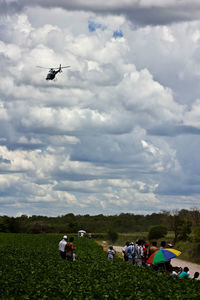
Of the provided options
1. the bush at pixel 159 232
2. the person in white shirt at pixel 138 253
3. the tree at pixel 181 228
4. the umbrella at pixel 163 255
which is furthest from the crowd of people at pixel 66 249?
the bush at pixel 159 232

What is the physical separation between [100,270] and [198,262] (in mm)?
49199

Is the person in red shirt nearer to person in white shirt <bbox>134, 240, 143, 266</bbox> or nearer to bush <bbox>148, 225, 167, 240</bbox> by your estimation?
person in white shirt <bbox>134, 240, 143, 266</bbox>

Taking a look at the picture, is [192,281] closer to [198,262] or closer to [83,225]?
[198,262]

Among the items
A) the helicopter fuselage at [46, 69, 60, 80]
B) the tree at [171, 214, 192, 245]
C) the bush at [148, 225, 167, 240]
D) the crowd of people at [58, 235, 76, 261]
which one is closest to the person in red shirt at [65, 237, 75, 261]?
the crowd of people at [58, 235, 76, 261]

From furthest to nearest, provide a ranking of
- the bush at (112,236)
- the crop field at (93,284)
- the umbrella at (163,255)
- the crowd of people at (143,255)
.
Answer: the bush at (112,236) < the crowd of people at (143,255) < the umbrella at (163,255) < the crop field at (93,284)

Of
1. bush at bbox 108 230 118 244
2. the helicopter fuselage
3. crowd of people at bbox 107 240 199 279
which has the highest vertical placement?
the helicopter fuselage

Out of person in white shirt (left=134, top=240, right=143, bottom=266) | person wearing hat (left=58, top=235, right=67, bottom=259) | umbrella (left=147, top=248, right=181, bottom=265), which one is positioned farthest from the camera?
person wearing hat (left=58, top=235, right=67, bottom=259)

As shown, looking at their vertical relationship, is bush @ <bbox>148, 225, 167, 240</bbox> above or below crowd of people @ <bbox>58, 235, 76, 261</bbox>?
above

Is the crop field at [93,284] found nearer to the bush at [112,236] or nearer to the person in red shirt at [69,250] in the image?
the person in red shirt at [69,250]

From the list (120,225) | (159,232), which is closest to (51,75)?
(159,232)

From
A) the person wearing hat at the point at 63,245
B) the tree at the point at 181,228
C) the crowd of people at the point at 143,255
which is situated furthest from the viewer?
the tree at the point at 181,228

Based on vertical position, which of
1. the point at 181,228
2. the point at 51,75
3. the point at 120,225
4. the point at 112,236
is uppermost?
the point at 51,75

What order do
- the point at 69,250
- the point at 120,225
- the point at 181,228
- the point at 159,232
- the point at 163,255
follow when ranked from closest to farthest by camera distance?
the point at 163,255 < the point at 69,250 < the point at 181,228 < the point at 159,232 < the point at 120,225

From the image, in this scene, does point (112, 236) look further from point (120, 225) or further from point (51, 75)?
point (51, 75)
